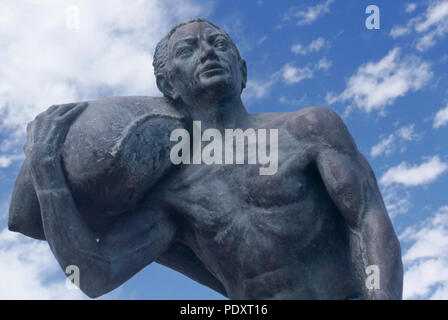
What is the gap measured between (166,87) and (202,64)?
0.44 metres

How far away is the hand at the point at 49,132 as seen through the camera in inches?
197

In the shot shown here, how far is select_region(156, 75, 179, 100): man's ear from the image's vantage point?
5707mm

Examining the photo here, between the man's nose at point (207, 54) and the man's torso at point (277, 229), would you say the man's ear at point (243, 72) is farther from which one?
the man's torso at point (277, 229)

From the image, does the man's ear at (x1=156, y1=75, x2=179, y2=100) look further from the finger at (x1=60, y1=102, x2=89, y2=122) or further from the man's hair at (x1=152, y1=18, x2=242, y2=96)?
the finger at (x1=60, y1=102, x2=89, y2=122)

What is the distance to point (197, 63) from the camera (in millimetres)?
5531

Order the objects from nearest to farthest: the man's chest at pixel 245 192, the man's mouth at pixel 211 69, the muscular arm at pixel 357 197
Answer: the muscular arm at pixel 357 197, the man's chest at pixel 245 192, the man's mouth at pixel 211 69

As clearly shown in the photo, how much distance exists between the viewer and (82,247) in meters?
5.02

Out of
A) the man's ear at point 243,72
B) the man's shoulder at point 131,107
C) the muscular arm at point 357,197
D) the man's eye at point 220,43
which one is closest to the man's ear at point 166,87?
the man's shoulder at point 131,107

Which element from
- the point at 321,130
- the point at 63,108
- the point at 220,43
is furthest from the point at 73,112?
the point at 321,130

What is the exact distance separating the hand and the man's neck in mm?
903

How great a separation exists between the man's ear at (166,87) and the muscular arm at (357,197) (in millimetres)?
1083

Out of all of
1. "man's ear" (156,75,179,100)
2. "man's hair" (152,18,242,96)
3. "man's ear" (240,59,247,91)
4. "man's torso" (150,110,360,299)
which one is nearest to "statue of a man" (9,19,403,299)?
"man's torso" (150,110,360,299)

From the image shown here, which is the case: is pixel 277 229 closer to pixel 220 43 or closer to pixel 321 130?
pixel 321 130
